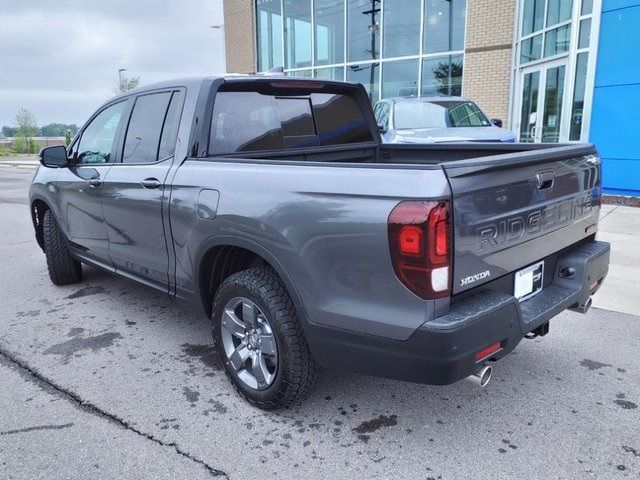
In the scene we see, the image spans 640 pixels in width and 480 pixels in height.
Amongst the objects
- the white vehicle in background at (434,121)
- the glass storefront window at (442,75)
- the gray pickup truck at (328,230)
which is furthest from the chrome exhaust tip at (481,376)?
the glass storefront window at (442,75)

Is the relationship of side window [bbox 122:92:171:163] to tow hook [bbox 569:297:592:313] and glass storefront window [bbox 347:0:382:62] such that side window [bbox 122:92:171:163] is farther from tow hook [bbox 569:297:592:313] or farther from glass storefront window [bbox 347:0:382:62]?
glass storefront window [bbox 347:0:382:62]

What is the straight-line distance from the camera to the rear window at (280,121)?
11.2 feet

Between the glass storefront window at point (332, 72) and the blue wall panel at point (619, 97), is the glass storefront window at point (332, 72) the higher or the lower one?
the higher one

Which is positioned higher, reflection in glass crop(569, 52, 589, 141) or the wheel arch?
reflection in glass crop(569, 52, 589, 141)

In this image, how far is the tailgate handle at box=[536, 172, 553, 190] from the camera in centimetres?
265

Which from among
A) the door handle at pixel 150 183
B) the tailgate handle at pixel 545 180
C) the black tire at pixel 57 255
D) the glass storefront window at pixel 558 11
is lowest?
the black tire at pixel 57 255

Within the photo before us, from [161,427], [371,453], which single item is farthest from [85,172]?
[371,453]

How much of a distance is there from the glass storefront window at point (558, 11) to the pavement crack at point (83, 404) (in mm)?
10660

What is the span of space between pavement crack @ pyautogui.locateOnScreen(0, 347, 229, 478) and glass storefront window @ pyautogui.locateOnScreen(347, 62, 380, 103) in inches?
504

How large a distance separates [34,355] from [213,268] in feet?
5.28

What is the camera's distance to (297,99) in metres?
3.78

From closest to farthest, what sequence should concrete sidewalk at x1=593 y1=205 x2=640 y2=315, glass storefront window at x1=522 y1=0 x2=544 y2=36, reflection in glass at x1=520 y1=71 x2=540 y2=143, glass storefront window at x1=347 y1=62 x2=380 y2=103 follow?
concrete sidewalk at x1=593 y1=205 x2=640 y2=315, glass storefront window at x1=522 y1=0 x2=544 y2=36, reflection in glass at x1=520 y1=71 x2=540 y2=143, glass storefront window at x1=347 y1=62 x2=380 y2=103

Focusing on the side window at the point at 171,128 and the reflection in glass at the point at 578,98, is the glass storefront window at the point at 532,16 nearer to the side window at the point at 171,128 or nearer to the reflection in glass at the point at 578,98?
the reflection in glass at the point at 578,98

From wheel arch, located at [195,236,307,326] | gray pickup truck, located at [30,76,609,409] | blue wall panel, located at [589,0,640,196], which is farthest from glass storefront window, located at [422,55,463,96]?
wheel arch, located at [195,236,307,326]
